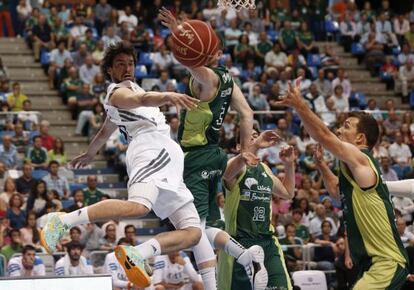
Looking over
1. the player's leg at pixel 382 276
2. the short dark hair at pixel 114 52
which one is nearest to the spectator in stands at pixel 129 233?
the short dark hair at pixel 114 52

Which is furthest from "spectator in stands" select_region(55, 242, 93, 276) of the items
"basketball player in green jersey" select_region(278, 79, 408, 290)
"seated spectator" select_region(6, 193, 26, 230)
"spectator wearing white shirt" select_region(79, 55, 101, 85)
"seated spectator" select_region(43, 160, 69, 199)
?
"spectator wearing white shirt" select_region(79, 55, 101, 85)

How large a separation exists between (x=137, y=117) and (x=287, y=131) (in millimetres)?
12594

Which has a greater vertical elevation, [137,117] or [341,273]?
[137,117]

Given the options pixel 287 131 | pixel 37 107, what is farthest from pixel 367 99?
pixel 37 107

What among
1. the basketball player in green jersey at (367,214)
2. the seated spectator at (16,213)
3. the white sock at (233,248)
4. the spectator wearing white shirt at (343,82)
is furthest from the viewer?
the spectator wearing white shirt at (343,82)

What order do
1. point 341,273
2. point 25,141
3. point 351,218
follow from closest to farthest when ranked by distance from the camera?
point 351,218, point 341,273, point 25,141

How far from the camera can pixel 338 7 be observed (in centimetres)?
3188

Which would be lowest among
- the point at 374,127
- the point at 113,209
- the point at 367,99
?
the point at 367,99

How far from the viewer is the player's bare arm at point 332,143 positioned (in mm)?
9789

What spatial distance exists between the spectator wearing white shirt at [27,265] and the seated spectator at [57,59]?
860 centimetres

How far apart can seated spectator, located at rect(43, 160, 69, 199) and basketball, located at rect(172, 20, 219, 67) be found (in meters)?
9.83

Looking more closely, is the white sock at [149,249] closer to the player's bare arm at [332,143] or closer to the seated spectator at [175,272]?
the player's bare arm at [332,143]

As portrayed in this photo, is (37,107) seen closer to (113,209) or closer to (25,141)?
(25,141)

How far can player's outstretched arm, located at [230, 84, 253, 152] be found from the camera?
12.2m
